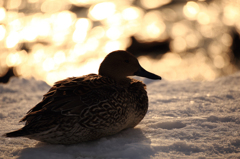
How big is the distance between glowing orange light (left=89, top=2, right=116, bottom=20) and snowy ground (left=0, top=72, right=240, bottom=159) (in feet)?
32.2

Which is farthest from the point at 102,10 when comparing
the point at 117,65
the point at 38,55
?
the point at 117,65

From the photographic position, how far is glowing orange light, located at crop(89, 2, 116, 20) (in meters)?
14.4

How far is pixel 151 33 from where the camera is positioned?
12.6m

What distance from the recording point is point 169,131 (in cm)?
332

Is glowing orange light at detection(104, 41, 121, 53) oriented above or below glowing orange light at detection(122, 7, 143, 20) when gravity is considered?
below

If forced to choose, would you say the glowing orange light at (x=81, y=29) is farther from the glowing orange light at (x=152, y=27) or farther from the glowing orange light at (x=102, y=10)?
the glowing orange light at (x=152, y=27)

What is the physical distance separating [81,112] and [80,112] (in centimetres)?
1

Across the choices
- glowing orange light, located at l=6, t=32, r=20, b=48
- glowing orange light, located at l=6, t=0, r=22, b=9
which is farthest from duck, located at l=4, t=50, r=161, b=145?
glowing orange light, located at l=6, t=0, r=22, b=9

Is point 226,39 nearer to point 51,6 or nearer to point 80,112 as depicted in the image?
point 51,6

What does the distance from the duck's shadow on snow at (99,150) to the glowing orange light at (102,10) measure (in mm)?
11676

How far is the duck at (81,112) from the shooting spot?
286 cm

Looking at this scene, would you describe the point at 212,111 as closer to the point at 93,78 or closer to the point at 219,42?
the point at 93,78

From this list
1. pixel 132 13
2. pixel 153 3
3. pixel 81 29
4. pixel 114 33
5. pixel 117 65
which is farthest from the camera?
pixel 153 3

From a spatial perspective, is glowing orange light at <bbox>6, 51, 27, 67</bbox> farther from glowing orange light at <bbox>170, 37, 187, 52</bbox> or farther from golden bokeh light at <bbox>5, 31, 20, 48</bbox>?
glowing orange light at <bbox>170, 37, 187, 52</bbox>
